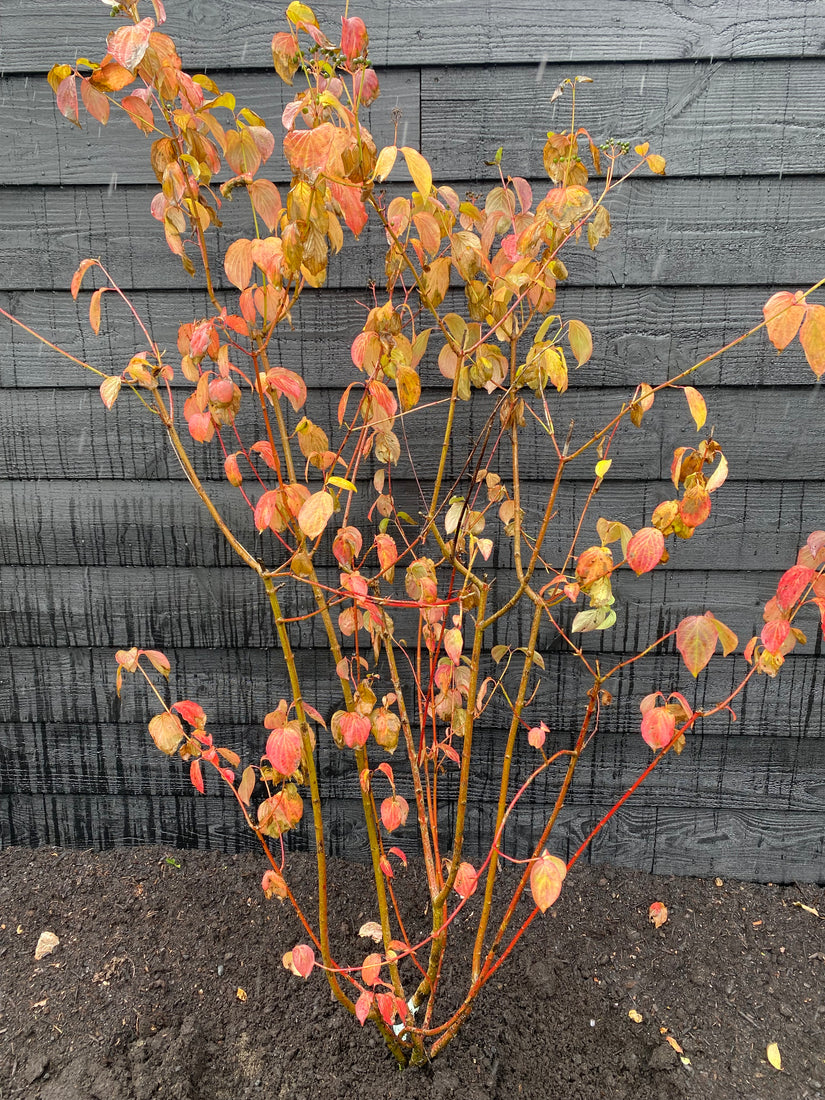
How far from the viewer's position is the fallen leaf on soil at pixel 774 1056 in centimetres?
132

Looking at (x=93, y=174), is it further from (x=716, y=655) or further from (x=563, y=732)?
(x=716, y=655)

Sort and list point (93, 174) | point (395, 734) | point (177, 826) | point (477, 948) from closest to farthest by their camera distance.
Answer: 1. point (395, 734)
2. point (477, 948)
3. point (93, 174)
4. point (177, 826)

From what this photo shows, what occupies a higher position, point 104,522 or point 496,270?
point 496,270

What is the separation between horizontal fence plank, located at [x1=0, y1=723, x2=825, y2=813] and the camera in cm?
175

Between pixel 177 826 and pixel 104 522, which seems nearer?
pixel 104 522

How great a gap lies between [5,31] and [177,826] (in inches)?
74.1

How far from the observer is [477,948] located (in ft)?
4.01

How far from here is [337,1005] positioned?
4.56 feet

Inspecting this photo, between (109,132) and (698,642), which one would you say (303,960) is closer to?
(698,642)

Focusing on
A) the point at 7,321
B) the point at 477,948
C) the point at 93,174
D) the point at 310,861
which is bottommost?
the point at 310,861

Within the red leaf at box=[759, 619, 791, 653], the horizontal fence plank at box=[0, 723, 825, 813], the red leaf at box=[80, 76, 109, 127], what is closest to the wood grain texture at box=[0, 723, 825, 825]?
the horizontal fence plank at box=[0, 723, 825, 813]

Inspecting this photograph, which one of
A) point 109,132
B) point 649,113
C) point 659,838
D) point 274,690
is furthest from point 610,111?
point 659,838

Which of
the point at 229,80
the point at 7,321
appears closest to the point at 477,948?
the point at 7,321

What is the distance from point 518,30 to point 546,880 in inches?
62.7
